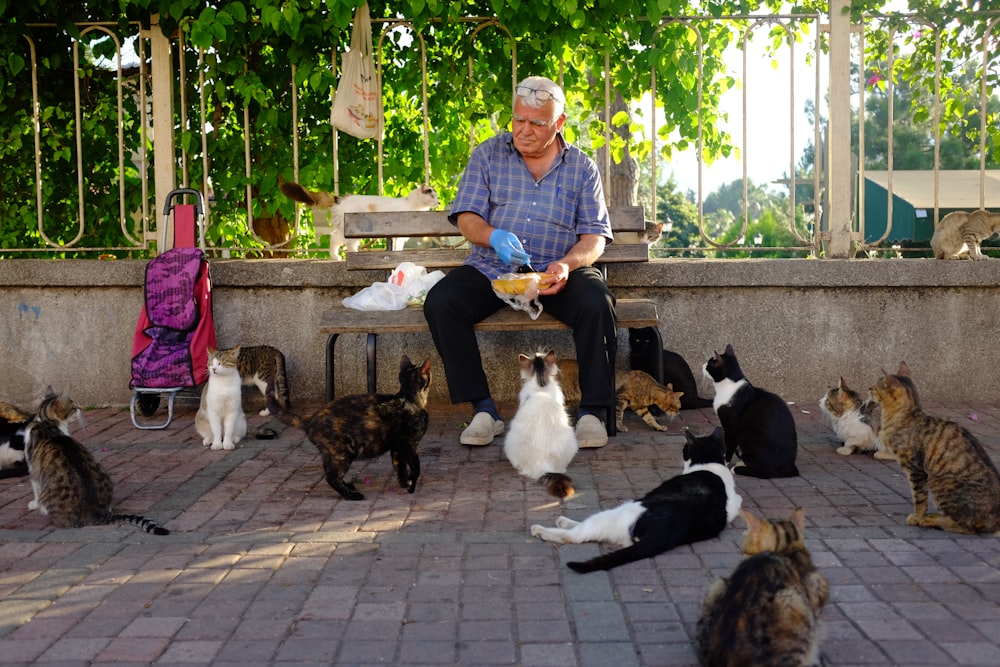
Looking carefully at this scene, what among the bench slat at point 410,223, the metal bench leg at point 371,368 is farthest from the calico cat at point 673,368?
the metal bench leg at point 371,368

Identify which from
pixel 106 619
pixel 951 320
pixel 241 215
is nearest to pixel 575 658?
pixel 106 619

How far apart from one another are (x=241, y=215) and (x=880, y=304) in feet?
16.2

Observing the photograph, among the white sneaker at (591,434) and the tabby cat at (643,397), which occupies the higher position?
the tabby cat at (643,397)

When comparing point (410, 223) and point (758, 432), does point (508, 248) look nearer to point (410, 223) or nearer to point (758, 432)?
point (410, 223)

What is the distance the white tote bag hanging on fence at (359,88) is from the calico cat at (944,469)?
4498 mm

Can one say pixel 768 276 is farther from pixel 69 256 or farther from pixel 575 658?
pixel 69 256

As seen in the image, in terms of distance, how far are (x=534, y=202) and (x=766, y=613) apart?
150 inches

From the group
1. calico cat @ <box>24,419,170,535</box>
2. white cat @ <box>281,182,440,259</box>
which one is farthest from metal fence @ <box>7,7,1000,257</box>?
calico cat @ <box>24,419,170,535</box>

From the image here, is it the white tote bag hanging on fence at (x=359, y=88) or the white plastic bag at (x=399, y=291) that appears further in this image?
the white tote bag hanging on fence at (x=359, y=88)

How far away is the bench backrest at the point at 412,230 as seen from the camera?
21.3ft

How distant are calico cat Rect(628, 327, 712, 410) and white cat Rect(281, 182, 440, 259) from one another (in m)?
1.89

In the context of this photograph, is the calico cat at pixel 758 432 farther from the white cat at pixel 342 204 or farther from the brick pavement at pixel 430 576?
A: the white cat at pixel 342 204

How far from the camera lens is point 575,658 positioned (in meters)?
2.70

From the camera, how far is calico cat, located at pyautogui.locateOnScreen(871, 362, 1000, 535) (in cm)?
365
